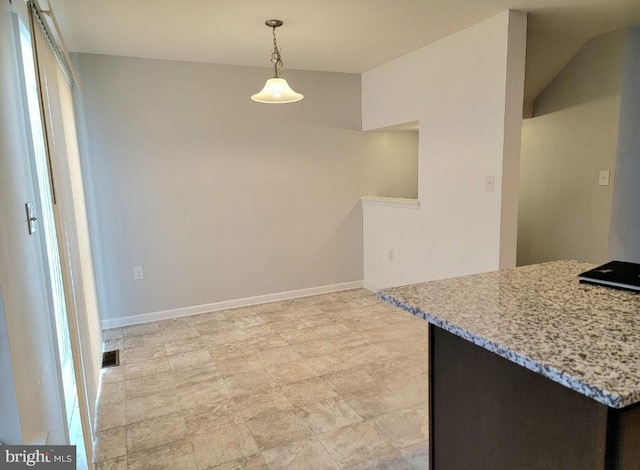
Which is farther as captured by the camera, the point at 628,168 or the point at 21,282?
the point at 628,168

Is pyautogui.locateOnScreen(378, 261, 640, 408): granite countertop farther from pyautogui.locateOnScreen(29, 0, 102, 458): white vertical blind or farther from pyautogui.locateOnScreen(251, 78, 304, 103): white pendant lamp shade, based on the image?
pyautogui.locateOnScreen(251, 78, 304, 103): white pendant lamp shade

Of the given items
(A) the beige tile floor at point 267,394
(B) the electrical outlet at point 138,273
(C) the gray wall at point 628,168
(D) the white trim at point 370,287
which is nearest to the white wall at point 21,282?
(A) the beige tile floor at point 267,394

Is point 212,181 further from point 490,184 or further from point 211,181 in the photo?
point 490,184

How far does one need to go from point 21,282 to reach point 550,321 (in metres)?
1.43

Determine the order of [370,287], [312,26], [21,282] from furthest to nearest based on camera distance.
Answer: [370,287]
[312,26]
[21,282]

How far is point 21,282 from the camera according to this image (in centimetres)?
113

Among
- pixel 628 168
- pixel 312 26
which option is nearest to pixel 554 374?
pixel 312 26

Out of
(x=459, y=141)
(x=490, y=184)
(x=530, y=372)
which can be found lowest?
(x=530, y=372)

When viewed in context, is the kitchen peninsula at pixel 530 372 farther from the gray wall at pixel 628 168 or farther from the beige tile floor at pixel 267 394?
the gray wall at pixel 628 168

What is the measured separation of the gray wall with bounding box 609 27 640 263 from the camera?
295cm

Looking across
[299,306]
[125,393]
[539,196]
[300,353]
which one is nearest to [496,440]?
[300,353]

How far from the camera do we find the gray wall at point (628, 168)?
295cm

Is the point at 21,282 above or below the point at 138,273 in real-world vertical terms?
above

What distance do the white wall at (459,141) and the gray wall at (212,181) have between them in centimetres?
62
